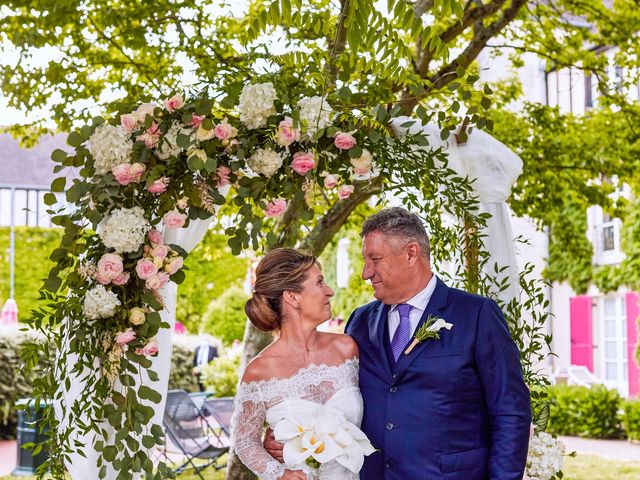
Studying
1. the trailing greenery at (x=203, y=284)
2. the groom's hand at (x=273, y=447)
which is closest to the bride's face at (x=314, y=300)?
the groom's hand at (x=273, y=447)

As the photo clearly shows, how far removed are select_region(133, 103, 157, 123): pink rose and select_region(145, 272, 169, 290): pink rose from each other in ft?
2.13

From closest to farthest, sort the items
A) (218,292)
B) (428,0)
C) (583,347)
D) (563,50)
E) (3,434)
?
(428,0)
(563,50)
(3,434)
(583,347)
(218,292)

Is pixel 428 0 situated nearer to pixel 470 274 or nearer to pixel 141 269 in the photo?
pixel 470 274

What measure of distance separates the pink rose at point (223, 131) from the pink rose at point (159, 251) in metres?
0.52

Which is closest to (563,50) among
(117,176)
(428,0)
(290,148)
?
(428,0)

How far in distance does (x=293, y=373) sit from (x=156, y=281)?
689 millimetres

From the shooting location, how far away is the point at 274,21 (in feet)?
11.3

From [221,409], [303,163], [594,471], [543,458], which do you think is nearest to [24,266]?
[221,409]

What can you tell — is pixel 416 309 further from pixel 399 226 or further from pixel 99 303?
pixel 99 303

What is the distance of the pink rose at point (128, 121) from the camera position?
3.64 m

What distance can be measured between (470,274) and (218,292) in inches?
944

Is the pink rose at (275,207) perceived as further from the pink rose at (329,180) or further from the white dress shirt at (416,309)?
the white dress shirt at (416,309)

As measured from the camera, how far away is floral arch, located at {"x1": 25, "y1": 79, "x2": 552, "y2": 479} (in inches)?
140

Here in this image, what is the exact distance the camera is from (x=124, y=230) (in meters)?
3.55
